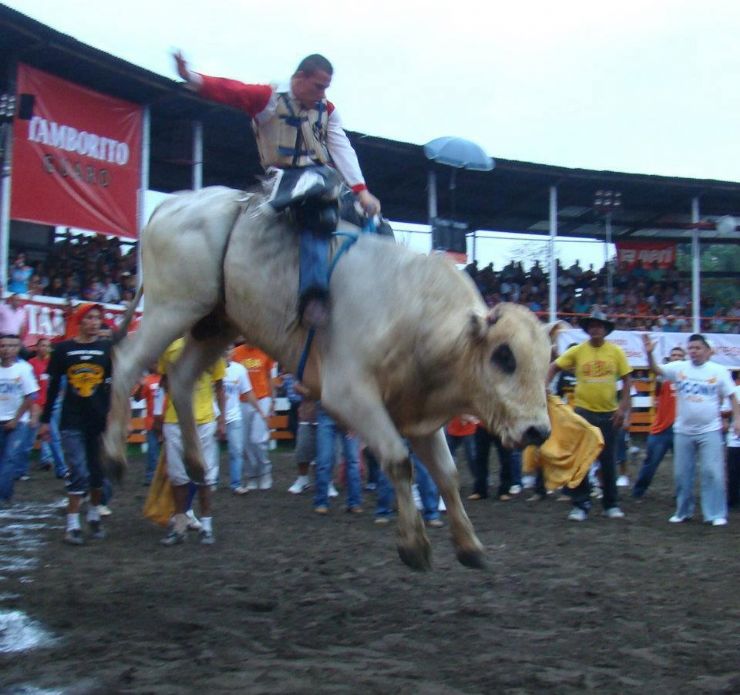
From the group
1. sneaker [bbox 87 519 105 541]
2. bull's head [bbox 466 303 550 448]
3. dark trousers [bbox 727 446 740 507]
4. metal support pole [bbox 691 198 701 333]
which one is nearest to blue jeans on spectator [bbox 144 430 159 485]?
sneaker [bbox 87 519 105 541]

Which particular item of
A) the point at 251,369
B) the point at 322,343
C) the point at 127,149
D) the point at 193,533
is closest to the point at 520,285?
the point at 127,149

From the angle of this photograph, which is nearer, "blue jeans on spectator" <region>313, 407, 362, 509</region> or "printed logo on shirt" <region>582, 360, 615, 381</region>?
"printed logo on shirt" <region>582, 360, 615, 381</region>

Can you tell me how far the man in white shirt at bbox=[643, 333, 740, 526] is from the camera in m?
9.60

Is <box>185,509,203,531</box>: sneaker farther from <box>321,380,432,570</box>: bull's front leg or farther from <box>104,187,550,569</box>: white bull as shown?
<box>321,380,432,570</box>: bull's front leg

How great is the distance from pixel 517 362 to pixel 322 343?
1.13 m

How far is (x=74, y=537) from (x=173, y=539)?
84cm

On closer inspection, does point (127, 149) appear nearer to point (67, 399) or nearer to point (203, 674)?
point (67, 399)

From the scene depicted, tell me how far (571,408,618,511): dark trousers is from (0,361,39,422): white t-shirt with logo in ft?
19.6

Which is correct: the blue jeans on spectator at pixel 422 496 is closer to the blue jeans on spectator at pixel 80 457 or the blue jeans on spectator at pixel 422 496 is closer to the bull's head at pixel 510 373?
the blue jeans on spectator at pixel 80 457

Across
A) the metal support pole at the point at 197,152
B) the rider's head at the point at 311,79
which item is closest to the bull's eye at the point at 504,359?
the rider's head at the point at 311,79

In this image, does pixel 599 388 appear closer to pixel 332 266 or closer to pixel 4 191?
pixel 332 266

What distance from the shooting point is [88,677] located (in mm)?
4082

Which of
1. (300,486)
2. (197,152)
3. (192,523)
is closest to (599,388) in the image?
(300,486)

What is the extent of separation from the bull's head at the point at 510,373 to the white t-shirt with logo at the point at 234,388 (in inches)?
260
